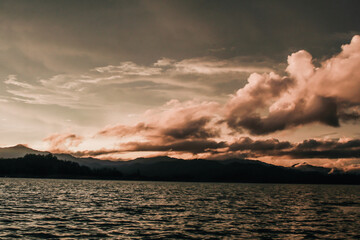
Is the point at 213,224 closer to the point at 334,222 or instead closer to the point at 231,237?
the point at 231,237

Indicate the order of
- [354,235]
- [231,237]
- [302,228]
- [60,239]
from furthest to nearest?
[302,228] < [354,235] < [231,237] < [60,239]

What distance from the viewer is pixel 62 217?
54.6 m

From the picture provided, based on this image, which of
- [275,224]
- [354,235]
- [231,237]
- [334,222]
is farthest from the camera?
[334,222]

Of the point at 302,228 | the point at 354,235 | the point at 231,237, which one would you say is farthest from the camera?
the point at 302,228

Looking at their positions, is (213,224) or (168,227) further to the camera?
(213,224)

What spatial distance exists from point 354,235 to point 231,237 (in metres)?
17.4

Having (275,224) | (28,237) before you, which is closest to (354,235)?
(275,224)

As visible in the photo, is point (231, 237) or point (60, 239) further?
point (231, 237)

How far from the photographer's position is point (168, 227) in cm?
4662

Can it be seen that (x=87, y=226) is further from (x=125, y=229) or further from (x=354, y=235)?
(x=354, y=235)

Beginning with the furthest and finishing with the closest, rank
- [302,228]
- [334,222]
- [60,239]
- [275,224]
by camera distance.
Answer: [334,222], [275,224], [302,228], [60,239]

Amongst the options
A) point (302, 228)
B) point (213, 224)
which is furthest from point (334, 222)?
point (213, 224)

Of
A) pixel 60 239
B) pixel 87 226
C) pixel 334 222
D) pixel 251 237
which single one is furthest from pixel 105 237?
pixel 334 222

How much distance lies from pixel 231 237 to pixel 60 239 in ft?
65.1
